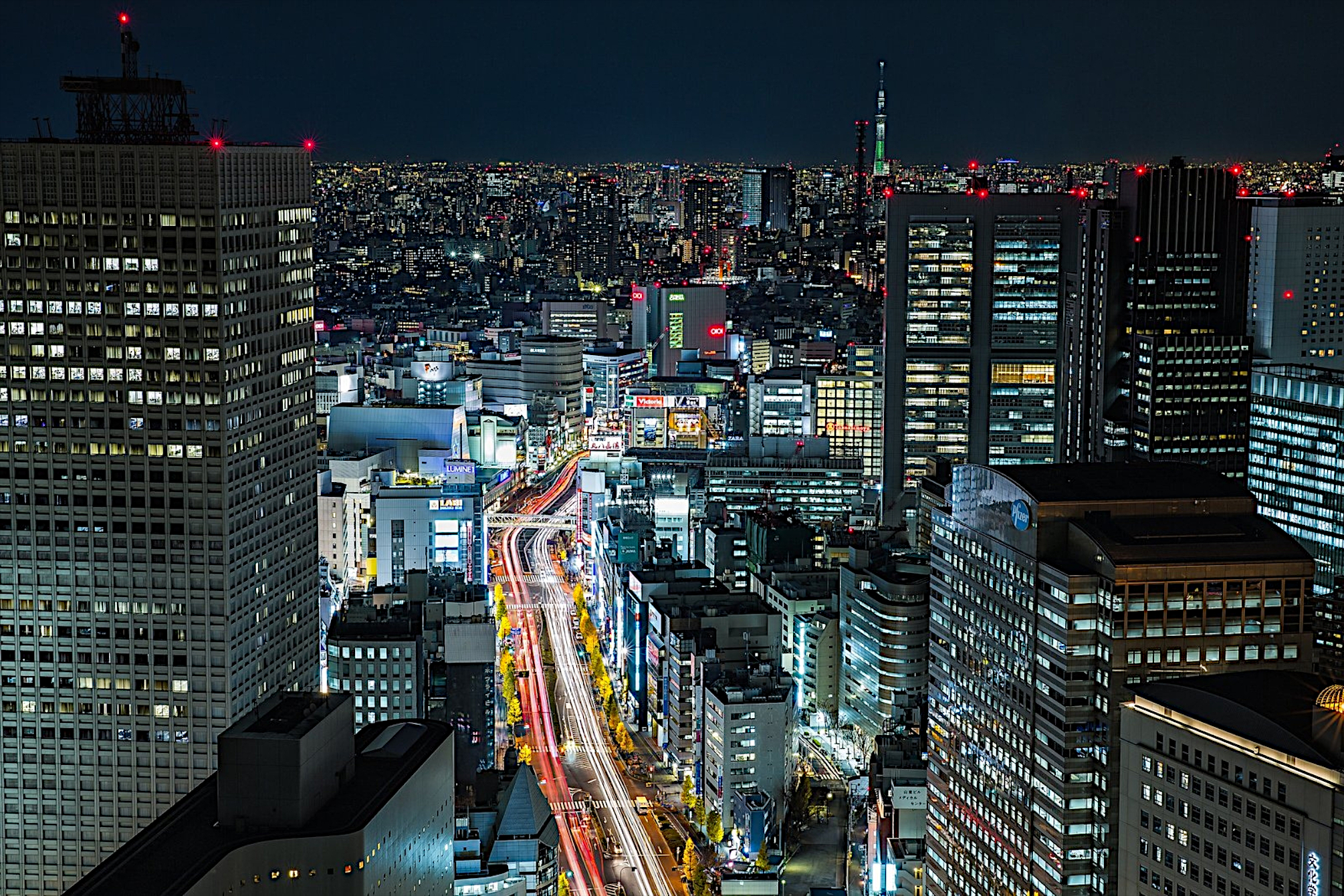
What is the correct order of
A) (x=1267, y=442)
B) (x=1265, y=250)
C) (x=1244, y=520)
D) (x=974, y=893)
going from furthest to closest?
(x=1265, y=250), (x=1267, y=442), (x=974, y=893), (x=1244, y=520)

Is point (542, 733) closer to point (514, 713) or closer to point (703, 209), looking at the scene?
point (514, 713)

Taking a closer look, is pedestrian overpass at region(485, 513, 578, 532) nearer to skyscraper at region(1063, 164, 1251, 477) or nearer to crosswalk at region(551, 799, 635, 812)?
skyscraper at region(1063, 164, 1251, 477)

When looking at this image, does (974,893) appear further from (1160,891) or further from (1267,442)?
(1267,442)

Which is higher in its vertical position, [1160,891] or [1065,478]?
[1065,478]

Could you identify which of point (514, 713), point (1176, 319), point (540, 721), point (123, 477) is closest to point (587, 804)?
point (514, 713)

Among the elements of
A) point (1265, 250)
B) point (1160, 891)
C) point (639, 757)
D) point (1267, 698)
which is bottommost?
point (639, 757)

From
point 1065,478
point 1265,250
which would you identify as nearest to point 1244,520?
point 1065,478

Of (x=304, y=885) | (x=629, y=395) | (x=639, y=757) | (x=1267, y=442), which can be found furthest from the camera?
(x=629, y=395)

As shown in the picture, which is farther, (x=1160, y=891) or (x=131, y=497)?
(x=131, y=497)
